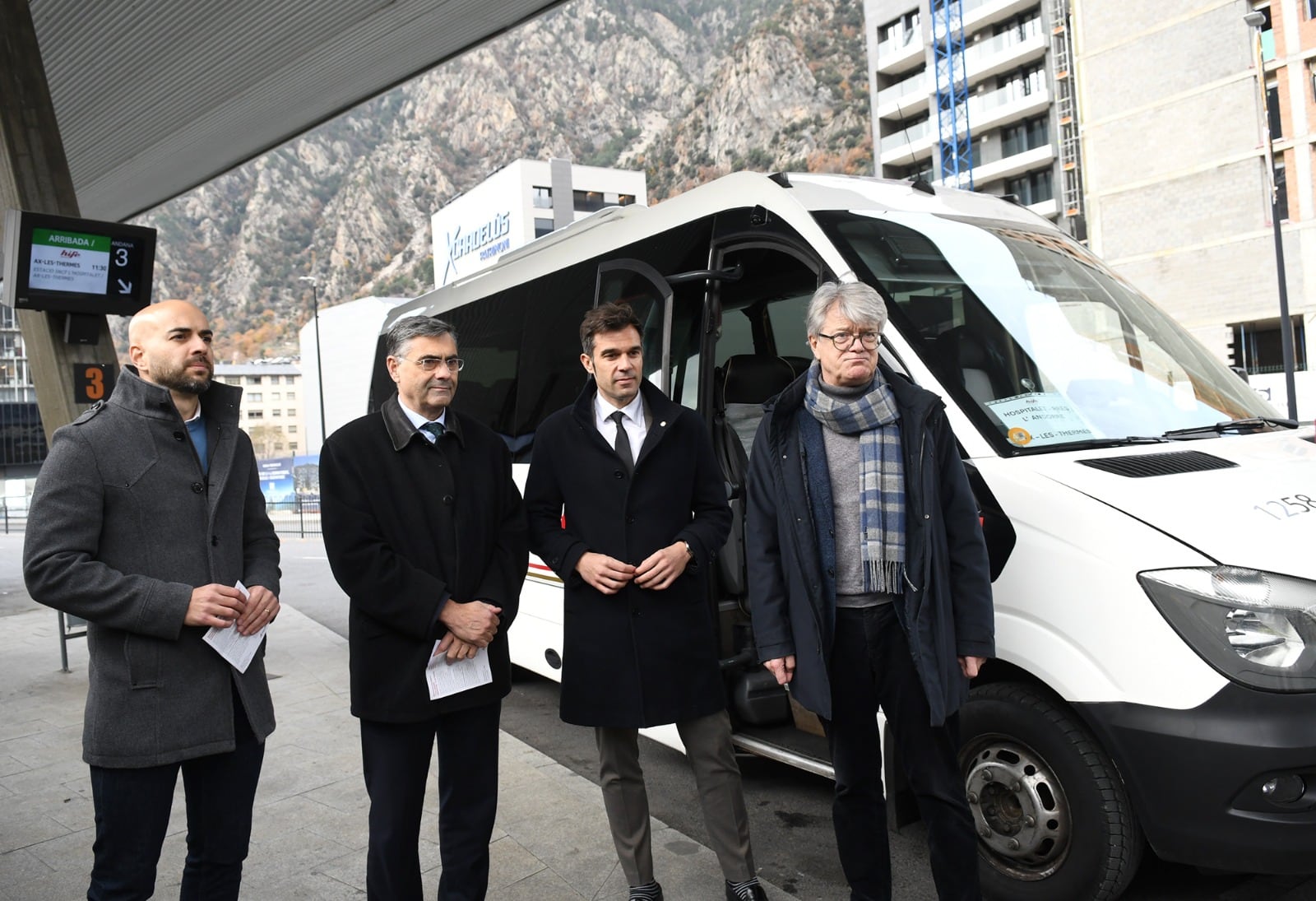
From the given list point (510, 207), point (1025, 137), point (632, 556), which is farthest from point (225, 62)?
point (510, 207)

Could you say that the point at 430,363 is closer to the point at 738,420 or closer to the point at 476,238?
the point at 738,420

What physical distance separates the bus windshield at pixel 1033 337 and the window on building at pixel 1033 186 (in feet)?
168

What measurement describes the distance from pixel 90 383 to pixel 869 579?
6974 mm

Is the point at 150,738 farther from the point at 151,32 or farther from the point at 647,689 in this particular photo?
the point at 151,32

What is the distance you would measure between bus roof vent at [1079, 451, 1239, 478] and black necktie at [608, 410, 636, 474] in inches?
59.8

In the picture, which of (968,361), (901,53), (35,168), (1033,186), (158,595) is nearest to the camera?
(158,595)

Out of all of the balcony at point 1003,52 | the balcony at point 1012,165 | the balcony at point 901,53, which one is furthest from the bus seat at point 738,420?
the balcony at point 901,53

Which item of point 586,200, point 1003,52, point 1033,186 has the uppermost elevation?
point 586,200

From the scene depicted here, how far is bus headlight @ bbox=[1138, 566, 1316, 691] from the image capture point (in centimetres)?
284

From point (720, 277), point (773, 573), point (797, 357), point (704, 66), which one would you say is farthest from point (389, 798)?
point (704, 66)

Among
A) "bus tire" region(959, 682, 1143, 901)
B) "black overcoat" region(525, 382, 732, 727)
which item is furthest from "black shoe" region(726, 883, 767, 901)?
"bus tire" region(959, 682, 1143, 901)

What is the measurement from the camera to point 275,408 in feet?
417

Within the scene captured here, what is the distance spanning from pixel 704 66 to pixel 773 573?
17159 centimetres

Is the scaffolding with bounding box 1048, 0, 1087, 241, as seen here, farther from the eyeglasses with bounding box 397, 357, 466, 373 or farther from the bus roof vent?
the eyeglasses with bounding box 397, 357, 466, 373
